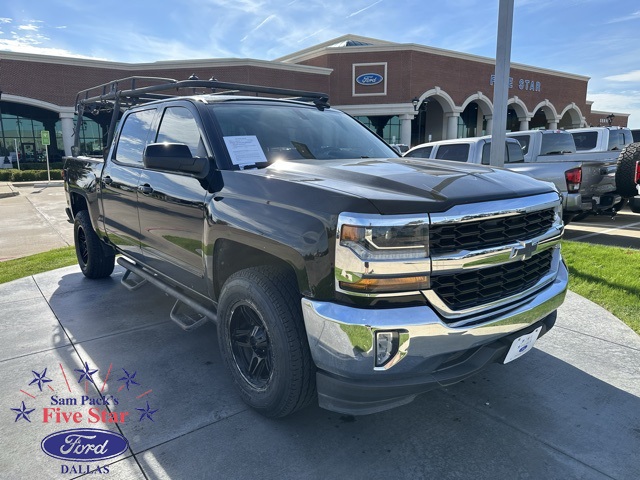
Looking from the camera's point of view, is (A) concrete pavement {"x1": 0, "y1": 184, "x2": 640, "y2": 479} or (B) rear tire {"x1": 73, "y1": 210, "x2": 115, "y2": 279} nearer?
(A) concrete pavement {"x1": 0, "y1": 184, "x2": 640, "y2": 479}

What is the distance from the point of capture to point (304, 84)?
3578 cm

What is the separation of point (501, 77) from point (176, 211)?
18.7ft

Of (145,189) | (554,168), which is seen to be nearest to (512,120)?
(554,168)

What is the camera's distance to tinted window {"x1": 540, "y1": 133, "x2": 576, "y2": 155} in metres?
10.2

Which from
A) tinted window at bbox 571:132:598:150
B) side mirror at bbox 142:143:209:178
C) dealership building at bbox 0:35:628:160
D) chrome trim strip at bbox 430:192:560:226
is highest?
dealership building at bbox 0:35:628:160

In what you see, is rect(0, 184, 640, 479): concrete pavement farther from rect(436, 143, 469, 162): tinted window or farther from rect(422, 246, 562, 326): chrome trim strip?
rect(436, 143, 469, 162): tinted window

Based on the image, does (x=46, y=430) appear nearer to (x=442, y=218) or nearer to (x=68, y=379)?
(x=68, y=379)

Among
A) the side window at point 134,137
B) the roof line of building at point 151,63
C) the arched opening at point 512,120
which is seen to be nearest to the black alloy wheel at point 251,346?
the side window at point 134,137

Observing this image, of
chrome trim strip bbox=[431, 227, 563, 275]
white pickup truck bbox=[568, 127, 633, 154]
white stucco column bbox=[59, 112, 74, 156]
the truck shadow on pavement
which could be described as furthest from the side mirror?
white stucco column bbox=[59, 112, 74, 156]

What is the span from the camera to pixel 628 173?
7215 millimetres

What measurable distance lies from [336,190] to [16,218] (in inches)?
542

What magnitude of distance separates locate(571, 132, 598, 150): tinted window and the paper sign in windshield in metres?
11.1

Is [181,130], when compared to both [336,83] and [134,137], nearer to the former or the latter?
[134,137]

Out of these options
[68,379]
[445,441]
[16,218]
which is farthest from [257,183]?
[16,218]
